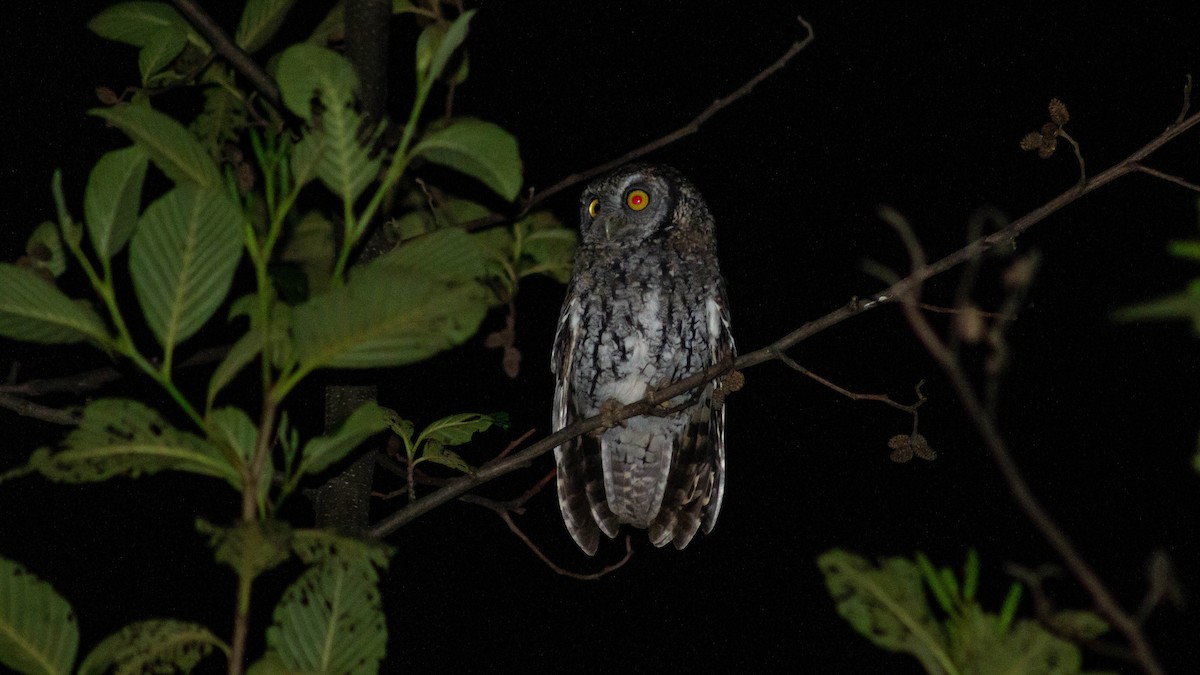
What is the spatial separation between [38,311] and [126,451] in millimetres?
93

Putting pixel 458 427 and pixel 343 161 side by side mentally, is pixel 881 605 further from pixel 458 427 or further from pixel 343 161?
pixel 458 427

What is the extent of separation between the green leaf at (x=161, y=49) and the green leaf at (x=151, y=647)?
0.54m

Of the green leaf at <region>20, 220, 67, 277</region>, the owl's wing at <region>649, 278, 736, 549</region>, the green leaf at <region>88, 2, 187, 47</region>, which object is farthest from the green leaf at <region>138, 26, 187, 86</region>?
the owl's wing at <region>649, 278, 736, 549</region>

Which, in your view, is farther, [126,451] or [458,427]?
[458,427]

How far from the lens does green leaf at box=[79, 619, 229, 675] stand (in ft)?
1.83

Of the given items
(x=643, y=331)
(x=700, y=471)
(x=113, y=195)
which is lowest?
(x=700, y=471)

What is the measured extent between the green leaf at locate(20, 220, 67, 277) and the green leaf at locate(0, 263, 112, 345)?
157 mm

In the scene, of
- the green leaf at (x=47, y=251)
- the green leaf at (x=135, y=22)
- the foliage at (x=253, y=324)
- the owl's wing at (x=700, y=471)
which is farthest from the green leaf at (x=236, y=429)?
the owl's wing at (x=700, y=471)

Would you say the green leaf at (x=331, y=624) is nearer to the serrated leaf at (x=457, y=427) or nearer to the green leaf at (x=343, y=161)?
the green leaf at (x=343, y=161)

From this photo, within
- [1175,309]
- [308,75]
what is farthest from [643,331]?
[1175,309]

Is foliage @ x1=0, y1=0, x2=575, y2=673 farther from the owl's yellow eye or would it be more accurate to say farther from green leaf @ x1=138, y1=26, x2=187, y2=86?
the owl's yellow eye

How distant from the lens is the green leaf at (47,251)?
731 millimetres

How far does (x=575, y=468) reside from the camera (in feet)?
7.14

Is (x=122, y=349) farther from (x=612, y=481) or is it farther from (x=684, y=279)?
(x=612, y=481)
